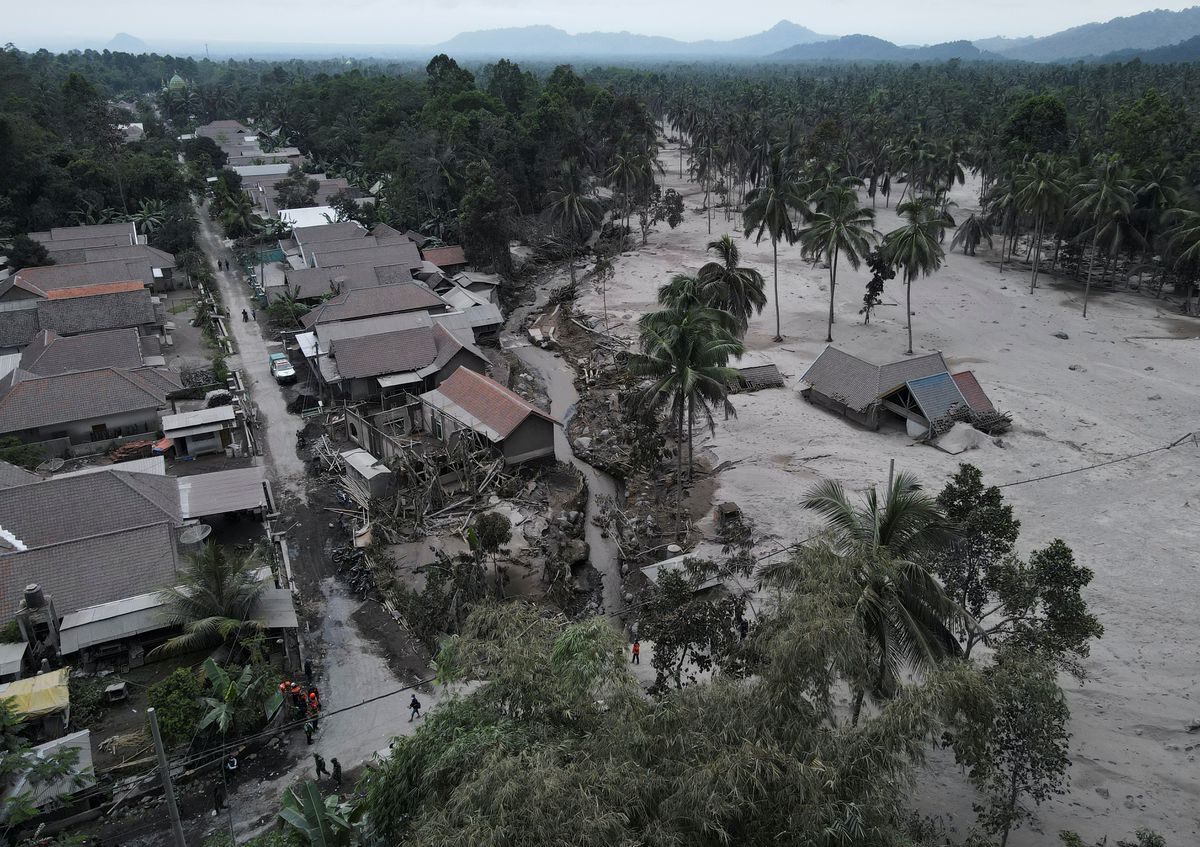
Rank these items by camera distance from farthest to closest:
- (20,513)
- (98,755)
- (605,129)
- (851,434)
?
(605,129)
(851,434)
(20,513)
(98,755)

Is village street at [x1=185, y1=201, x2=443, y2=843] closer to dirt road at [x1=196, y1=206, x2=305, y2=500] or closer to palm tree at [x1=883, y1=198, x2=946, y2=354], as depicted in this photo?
dirt road at [x1=196, y1=206, x2=305, y2=500]

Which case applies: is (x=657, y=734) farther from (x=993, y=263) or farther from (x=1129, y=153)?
(x=1129, y=153)

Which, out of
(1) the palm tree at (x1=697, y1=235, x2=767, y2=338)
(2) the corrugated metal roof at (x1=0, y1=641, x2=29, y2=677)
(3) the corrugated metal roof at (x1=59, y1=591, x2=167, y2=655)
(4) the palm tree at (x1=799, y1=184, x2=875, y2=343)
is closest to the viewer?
(2) the corrugated metal roof at (x1=0, y1=641, x2=29, y2=677)

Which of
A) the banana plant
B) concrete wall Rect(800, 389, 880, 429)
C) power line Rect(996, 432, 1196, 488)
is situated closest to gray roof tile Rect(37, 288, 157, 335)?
concrete wall Rect(800, 389, 880, 429)

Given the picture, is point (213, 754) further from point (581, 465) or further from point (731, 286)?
point (731, 286)

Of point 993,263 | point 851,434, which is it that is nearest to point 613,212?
point 993,263

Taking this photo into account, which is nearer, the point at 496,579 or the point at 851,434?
the point at 496,579

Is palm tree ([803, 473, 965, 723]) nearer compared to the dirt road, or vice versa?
palm tree ([803, 473, 965, 723])

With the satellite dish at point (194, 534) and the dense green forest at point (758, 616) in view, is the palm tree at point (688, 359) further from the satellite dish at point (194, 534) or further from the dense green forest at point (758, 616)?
the satellite dish at point (194, 534)
